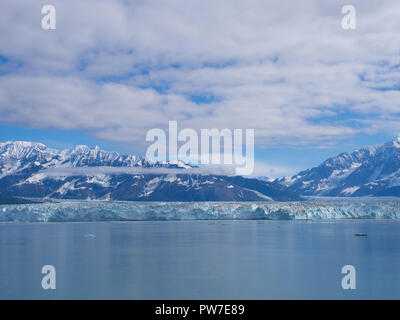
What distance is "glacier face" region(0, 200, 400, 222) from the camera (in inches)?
3364

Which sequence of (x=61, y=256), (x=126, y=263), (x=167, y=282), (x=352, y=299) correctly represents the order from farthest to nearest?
(x=61, y=256) → (x=126, y=263) → (x=167, y=282) → (x=352, y=299)

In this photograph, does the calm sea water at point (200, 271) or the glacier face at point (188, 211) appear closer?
the calm sea water at point (200, 271)

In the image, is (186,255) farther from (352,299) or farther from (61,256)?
(352,299)

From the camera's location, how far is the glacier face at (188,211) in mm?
85438

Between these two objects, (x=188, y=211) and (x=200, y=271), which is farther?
(x=188, y=211)

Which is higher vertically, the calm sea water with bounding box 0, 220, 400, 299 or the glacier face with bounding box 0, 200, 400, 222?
the glacier face with bounding box 0, 200, 400, 222

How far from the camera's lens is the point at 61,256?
34.9 meters

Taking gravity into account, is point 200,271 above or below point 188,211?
below

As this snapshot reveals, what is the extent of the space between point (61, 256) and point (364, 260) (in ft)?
72.3

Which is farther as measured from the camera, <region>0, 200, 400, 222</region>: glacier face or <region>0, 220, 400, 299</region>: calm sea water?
<region>0, 200, 400, 222</region>: glacier face

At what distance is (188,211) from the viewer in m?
88.3

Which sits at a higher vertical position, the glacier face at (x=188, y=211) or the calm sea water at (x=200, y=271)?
the glacier face at (x=188, y=211)
